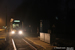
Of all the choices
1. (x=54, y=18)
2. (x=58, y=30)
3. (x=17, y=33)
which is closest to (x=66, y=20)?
(x=54, y=18)

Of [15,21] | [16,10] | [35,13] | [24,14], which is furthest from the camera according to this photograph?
[16,10]

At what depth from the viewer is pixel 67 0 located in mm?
40594

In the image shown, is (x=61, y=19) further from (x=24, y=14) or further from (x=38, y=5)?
(x=24, y=14)

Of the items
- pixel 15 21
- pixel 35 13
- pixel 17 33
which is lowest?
pixel 17 33

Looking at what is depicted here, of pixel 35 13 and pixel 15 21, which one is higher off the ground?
pixel 35 13

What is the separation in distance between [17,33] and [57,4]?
18.9 metres

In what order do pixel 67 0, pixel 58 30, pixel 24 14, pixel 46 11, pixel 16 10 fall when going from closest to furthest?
pixel 67 0 < pixel 46 11 < pixel 58 30 < pixel 24 14 < pixel 16 10

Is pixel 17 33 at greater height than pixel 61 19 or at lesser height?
lesser

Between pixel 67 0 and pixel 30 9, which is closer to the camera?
pixel 67 0

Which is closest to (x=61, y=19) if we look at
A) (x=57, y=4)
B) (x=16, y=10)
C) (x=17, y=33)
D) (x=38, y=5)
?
(x=57, y=4)

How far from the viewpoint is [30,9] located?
5212cm

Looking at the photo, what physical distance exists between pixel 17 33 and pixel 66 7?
60.4 ft

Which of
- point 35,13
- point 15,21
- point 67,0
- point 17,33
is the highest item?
point 67,0

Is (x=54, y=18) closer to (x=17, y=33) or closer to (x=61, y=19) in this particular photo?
→ (x=61, y=19)
